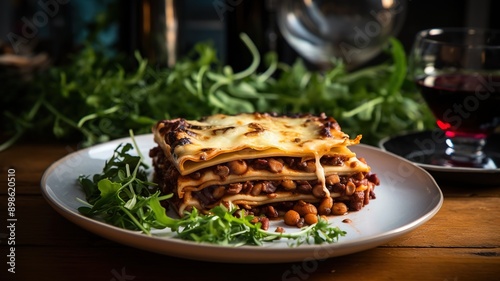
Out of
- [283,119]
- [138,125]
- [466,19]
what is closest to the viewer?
[283,119]

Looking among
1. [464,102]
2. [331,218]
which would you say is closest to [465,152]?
[464,102]

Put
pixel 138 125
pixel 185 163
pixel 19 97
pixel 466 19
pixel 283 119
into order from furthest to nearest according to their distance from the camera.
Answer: pixel 466 19, pixel 19 97, pixel 138 125, pixel 283 119, pixel 185 163

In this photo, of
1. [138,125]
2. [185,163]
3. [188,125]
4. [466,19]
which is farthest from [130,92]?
[466,19]

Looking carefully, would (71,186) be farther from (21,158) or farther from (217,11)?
(217,11)

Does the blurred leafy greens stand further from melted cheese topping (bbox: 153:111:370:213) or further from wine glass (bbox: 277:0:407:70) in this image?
melted cheese topping (bbox: 153:111:370:213)

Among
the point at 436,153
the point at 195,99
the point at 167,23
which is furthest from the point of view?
the point at 167,23

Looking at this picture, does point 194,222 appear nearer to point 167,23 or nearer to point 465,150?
point 465,150
